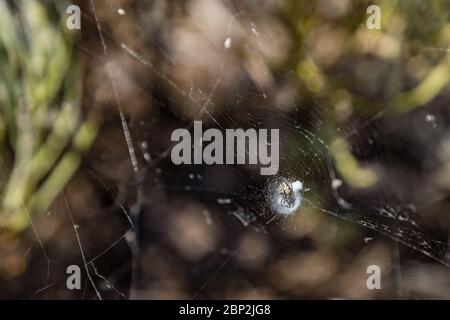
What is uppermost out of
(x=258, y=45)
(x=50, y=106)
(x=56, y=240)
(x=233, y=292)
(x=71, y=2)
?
(x=71, y=2)

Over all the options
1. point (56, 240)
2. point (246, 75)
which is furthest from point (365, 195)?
point (56, 240)

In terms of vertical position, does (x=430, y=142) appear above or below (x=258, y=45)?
below

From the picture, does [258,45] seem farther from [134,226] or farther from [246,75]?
[134,226]

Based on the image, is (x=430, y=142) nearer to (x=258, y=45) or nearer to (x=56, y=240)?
(x=258, y=45)

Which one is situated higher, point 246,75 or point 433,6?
point 433,6

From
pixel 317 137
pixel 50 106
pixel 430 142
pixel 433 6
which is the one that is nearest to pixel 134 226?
pixel 50 106

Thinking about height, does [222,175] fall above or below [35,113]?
below

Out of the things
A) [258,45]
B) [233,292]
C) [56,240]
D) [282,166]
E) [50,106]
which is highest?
[258,45]

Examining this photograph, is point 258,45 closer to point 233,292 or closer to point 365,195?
point 365,195
